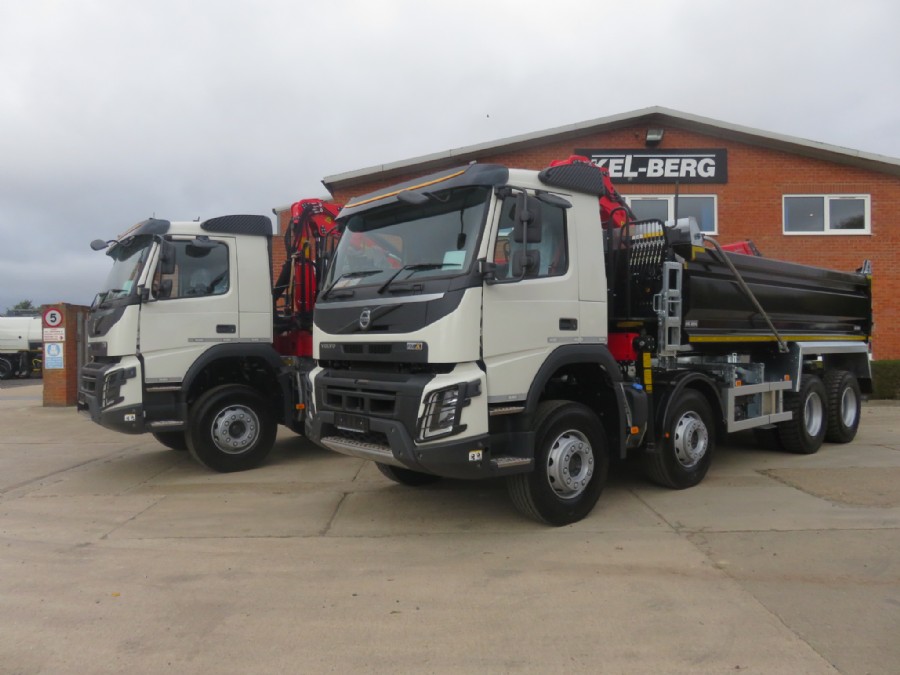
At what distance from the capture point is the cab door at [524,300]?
4668mm

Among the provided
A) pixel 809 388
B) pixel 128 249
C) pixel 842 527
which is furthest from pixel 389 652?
pixel 809 388

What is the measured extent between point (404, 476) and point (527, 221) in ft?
10.1

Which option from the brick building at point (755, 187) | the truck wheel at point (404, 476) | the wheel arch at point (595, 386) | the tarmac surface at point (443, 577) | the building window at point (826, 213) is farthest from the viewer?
the building window at point (826, 213)

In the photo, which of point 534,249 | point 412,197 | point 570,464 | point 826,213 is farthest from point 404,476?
point 826,213

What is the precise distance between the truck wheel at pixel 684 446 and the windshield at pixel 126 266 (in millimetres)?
5612

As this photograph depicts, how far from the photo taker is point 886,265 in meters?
14.7

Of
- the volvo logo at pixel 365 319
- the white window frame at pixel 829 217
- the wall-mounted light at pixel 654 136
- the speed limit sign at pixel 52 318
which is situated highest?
the wall-mounted light at pixel 654 136

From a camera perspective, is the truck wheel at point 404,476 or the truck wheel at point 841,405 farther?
the truck wheel at point 841,405

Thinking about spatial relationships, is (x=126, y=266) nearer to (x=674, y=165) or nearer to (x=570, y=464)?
(x=570, y=464)

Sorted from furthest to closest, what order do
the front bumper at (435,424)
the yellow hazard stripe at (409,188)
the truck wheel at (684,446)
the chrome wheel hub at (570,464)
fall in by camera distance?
the truck wheel at (684,446)
the chrome wheel hub at (570,464)
the yellow hazard stripe at (409,188)
the front bumper at (435,424)

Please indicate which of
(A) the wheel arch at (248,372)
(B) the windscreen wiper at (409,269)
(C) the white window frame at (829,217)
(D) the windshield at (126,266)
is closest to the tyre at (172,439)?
(A) the wheel arch at (248,372)

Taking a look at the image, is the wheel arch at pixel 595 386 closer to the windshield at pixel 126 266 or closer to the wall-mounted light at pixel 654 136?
the windshield at pixel 126 266

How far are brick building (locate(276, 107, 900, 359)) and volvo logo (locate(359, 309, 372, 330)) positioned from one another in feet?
33.8

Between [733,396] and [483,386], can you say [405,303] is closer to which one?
[483,386]
